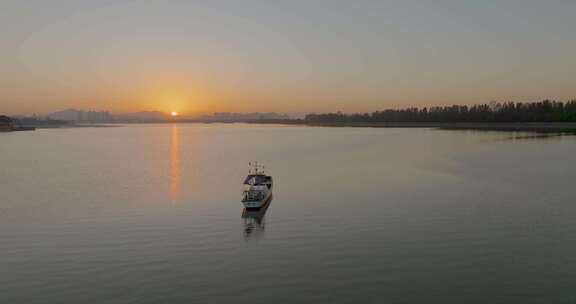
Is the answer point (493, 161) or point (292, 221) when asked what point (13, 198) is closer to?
point (292, 221)

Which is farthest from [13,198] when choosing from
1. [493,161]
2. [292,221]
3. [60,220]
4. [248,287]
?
[493,161]

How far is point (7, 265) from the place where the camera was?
25.9 metres

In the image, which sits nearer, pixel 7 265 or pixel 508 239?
pixel 7 265

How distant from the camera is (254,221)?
36.4 metres

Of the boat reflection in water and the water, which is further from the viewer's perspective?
the boat reflection in water

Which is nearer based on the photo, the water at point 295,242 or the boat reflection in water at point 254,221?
the water at point 295,242

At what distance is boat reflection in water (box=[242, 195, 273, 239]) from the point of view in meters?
32.6

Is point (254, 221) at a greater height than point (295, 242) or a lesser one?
greater

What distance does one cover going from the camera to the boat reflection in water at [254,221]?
3259cm

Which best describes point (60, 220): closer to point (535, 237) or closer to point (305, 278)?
point (305, 278)

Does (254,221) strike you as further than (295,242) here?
Yes

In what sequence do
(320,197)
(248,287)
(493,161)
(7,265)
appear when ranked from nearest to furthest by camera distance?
(248,287) < (7,265) < (320,197) < (493,161)

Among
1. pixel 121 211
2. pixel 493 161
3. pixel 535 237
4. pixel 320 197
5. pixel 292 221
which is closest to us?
pixel 535 237

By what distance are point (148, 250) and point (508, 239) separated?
25.6 meters
